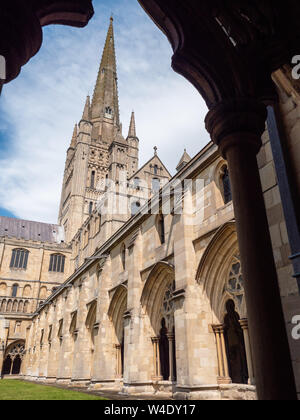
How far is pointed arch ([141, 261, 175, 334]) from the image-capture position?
12.3 m

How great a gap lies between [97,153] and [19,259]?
2341cm

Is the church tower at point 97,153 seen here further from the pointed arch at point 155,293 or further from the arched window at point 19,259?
the pointed arch at point 155,293

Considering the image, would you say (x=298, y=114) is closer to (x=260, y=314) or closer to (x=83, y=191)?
(x=260, y=314)

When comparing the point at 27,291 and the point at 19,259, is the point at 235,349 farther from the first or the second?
the point at 19,259

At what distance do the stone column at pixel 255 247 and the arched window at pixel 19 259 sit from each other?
1721 inches

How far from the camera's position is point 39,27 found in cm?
294

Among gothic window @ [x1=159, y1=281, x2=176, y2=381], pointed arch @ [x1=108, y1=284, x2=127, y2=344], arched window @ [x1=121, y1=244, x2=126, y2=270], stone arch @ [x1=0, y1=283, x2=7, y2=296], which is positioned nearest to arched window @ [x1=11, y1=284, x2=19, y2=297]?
stone arch @ [x1=0, y1=283, x2=7, y2=296]

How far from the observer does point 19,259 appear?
43.2 metres

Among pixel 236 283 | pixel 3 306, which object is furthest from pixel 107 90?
pixel 236 283

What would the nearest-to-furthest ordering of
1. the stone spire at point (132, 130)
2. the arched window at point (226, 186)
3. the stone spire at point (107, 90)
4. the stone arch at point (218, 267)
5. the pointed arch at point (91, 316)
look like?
the stone arch at point (218, 267) < the arched window at point (226, 186) < the pointed arch at point (91, 316) < the stone spire at point (132, 130) < the stone spire at point (107, 90)

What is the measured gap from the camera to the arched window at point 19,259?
140 ft

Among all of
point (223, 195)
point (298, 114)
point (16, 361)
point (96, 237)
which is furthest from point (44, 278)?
point (298, 114)

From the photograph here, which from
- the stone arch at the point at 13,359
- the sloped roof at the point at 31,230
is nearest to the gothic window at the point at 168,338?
the stone arch at the point at 13,359

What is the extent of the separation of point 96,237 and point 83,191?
2060 centimetres
